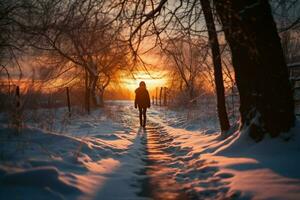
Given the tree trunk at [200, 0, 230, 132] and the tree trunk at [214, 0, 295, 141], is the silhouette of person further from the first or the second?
the tree trunk at [214, 0, 295, 141]

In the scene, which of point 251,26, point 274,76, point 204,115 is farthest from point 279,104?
point 204,115

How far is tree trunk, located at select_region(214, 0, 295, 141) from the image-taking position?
19.4ft

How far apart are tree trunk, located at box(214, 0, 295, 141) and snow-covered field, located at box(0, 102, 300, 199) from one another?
309 mm

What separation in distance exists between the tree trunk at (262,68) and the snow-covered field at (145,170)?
309mm

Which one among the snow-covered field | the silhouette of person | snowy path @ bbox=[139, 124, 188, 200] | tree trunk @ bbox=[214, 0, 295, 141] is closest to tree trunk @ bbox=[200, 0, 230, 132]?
the snow-covered field

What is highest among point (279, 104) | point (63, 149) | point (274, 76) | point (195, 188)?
point (274, 76)

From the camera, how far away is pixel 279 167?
15.5 feet

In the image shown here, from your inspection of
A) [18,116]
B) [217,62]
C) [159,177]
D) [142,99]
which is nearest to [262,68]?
[217,62]

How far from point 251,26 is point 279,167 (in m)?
2.66

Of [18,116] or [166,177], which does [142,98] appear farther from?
[166,177]

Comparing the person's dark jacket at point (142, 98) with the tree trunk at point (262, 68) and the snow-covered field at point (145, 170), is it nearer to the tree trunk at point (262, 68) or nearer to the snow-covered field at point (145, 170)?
the snow-covered field at point (145, 170)

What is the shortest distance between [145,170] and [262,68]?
2.82 metres

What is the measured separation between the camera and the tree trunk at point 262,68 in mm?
5910

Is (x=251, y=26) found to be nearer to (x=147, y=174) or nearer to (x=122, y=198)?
(x=147, y=174)
